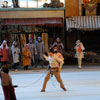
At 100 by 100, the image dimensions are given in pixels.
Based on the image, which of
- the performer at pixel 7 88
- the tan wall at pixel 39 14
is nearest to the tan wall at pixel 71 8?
the tan wall at pixel 39 14

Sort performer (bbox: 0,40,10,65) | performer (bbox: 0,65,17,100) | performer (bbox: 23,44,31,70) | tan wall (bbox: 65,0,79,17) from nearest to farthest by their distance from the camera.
Result: performer (bbox: 0,65,17,100) → performer (bbox: 0,40,10,65) → performer (bbox: 23,44,31,70) → tan wall (bbox: 65,0,79,17)

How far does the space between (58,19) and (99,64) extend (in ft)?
13.0

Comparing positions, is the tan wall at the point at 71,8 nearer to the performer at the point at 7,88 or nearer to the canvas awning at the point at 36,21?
the canvas awning at the point at 36,21

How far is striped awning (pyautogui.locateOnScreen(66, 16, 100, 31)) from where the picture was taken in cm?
1842

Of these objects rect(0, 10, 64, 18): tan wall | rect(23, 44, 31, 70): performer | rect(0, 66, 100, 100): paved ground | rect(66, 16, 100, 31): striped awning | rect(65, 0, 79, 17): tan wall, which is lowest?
rect(0, 66, 100, 100): paved ground

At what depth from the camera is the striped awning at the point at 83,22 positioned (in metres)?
18.4

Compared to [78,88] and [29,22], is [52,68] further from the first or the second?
[29,22]

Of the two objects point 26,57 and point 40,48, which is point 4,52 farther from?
point 40,48

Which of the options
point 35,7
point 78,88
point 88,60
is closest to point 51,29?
point 35,7

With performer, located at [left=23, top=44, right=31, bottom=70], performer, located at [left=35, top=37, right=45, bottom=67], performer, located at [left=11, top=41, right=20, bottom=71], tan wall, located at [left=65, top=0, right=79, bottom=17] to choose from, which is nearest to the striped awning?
tan wall, located at [left=65, top=0, right=79, bottom=17]

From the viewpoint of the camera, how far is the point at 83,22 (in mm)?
18688

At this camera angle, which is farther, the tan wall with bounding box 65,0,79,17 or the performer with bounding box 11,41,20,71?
the tan wall with bounding box 65,0,79,17

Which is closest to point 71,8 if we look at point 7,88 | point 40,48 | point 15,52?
point 40,48

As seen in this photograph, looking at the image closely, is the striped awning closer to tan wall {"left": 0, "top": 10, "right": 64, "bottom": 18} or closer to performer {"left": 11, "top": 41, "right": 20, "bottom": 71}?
tan wall {"left": 0, "top": 10, "right": 64, "bottom": 18}
